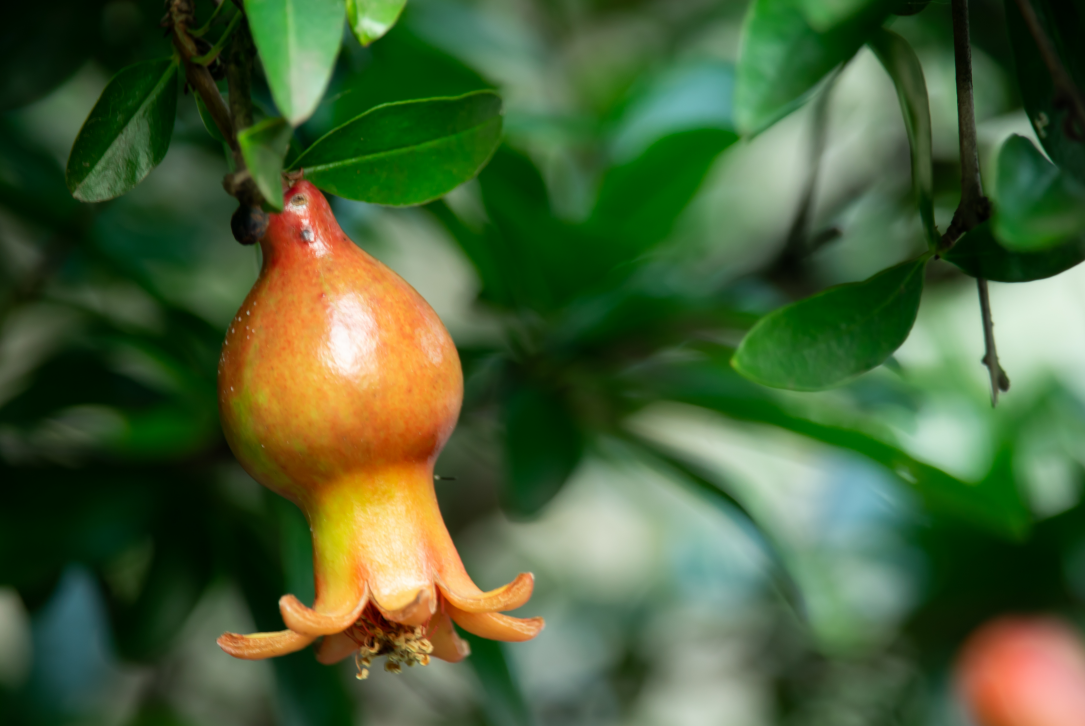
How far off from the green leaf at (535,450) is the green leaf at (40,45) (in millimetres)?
413

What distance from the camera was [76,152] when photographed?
322 mm

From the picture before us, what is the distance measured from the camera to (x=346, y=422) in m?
0.31

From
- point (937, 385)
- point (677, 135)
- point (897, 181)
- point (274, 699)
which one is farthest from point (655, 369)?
point (937, 385)

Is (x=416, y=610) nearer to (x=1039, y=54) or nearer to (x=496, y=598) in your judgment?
(x=496, y=598)

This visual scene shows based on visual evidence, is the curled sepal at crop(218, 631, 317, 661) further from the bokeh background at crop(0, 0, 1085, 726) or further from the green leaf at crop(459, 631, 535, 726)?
the green leaf at crop(459, 631, 535, 726)

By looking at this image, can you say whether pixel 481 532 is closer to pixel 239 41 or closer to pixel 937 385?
pixel 937 385

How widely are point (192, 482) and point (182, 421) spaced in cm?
6

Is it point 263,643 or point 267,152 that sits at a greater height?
point 267,152

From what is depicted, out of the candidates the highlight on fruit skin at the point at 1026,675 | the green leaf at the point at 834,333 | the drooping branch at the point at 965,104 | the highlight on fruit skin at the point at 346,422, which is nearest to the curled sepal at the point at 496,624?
the highlight on fruit skin at the point at 346,422

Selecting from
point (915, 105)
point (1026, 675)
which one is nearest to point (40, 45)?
point (915, 105)

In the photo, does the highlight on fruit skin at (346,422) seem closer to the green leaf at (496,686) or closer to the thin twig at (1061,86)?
the thin twig at (1061,86)

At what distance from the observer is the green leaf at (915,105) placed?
1.19ft

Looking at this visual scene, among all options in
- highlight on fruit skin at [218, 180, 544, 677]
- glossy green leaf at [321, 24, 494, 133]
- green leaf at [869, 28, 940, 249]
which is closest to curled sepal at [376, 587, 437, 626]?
highlight on fruit skin at [218, 180, 544, 677]

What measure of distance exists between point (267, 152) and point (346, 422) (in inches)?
3.8
